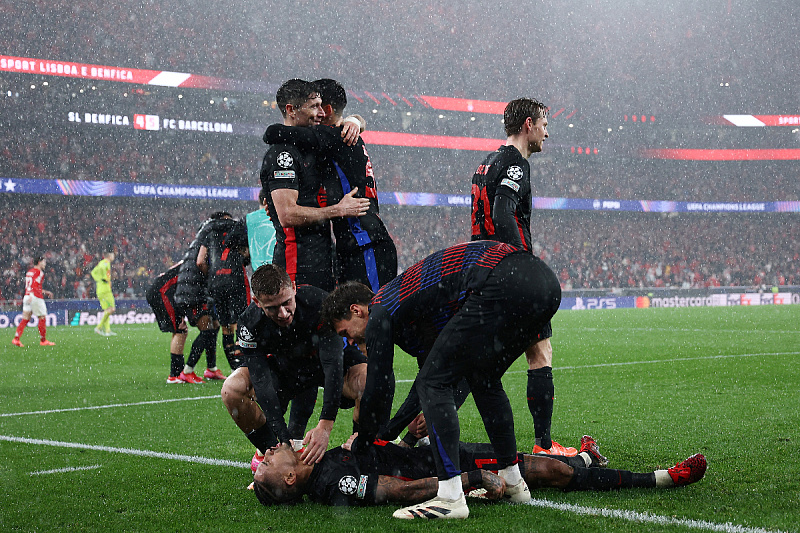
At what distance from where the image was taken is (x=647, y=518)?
309 cm

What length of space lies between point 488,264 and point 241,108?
32267 millimetres

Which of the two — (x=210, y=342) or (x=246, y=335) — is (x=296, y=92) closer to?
(x=246, y=335)

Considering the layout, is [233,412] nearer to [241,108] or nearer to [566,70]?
[241,108]

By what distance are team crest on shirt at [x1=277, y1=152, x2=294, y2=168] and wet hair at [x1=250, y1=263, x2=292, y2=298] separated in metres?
0.79

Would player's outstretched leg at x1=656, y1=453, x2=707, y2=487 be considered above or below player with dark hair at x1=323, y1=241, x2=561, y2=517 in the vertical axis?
below

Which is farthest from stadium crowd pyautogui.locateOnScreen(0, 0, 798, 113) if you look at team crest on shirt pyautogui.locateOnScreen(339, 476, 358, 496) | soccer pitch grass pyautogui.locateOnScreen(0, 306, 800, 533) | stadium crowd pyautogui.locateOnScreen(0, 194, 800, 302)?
team crest on shirt pyautogui.locateOnScreen(339, 476, 358, 496)

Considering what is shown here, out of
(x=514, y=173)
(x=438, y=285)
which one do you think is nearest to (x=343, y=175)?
(x=514, y=173)

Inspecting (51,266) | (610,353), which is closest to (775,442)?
(610,353)

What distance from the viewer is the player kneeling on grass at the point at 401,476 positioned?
11.4 ft

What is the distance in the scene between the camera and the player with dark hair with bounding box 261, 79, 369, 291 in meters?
4.24

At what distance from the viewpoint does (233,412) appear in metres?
4.00

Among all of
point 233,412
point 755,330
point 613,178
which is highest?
point 613,178

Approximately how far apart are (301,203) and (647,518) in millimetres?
2460

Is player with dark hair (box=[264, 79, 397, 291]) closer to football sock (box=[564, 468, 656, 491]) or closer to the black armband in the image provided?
the black armband
